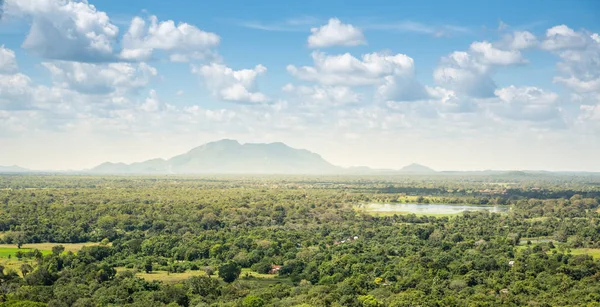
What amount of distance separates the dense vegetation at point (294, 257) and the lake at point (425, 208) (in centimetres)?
1280

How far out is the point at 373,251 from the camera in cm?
7731

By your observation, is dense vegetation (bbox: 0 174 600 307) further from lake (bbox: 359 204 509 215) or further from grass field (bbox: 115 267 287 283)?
lake (bbox: 359 204 509 215)

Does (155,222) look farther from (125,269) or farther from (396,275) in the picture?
(396,275)

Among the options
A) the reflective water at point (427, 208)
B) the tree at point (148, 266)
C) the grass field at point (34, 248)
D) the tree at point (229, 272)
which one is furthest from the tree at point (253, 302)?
the reflective water at point (427, 208)

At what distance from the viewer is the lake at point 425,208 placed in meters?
139

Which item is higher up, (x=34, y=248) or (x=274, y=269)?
(x=34, y=248)

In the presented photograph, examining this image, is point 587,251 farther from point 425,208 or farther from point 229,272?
point 425,208

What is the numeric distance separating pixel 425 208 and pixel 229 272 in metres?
95.8

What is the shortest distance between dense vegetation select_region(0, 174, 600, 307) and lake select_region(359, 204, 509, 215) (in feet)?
42.0

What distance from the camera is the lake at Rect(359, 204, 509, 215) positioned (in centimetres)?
13875

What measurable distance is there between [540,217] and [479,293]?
278 ft

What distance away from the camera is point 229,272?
211 ft

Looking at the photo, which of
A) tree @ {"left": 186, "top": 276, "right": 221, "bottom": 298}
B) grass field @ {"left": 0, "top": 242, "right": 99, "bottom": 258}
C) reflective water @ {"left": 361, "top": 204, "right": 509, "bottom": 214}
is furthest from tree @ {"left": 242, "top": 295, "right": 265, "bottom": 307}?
reflective water @ {"left": 361, "top": 204, "right": 509, "bottom": 214}

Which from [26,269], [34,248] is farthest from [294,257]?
[34,248]
